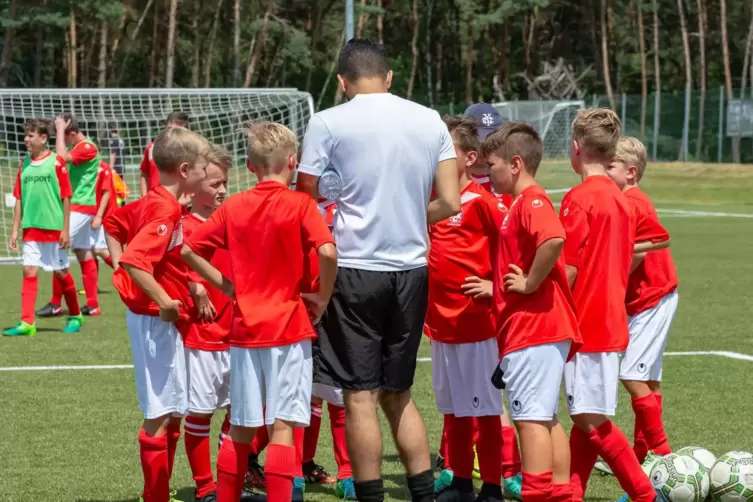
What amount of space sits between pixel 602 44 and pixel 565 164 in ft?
86.5

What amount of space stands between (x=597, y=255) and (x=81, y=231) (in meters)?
8.93

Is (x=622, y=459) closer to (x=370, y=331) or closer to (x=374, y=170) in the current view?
(x=370, y=331)

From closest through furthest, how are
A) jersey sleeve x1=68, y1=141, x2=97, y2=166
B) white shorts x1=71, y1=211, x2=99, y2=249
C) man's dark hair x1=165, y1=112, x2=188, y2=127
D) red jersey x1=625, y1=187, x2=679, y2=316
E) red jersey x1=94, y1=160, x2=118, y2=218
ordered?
1. red jersey x1=625, y1=187, x2=679, y2=316
2. man's dark hair x1=165, y1=112, x2=188, y2=127
3. jersey sleeve x1=68, y1=141, x2=97, y2=166
4. white shorts x1=71, y1=211, x2=99, y2=249
5. red jersey x1=94, y1=160, x2=118, y2=218

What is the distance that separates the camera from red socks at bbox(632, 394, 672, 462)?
5.77 m

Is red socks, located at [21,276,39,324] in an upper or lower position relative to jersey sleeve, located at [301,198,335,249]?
lower

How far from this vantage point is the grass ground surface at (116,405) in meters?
6.06

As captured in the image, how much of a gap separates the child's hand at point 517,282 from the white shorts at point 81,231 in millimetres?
8868

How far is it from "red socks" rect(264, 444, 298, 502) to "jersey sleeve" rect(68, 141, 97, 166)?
28.1ft

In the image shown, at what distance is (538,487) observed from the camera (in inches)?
187

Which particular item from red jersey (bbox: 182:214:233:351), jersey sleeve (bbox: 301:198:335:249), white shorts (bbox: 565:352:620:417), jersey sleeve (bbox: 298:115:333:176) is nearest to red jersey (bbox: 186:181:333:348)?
jersey sleeve (bbox: 301:198:335:249)


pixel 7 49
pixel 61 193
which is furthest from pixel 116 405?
pixel 7 49

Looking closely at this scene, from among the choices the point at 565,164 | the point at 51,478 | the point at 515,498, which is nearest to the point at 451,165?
the point at 515,498

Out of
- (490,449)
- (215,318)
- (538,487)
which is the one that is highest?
(215,318)

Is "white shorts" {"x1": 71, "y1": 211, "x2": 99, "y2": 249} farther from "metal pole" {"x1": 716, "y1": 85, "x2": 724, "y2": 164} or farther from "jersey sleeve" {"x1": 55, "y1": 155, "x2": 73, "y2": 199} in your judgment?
"metal pole" {"x1": 716, "y1": 85, "x2": 724, "y2": 164}
